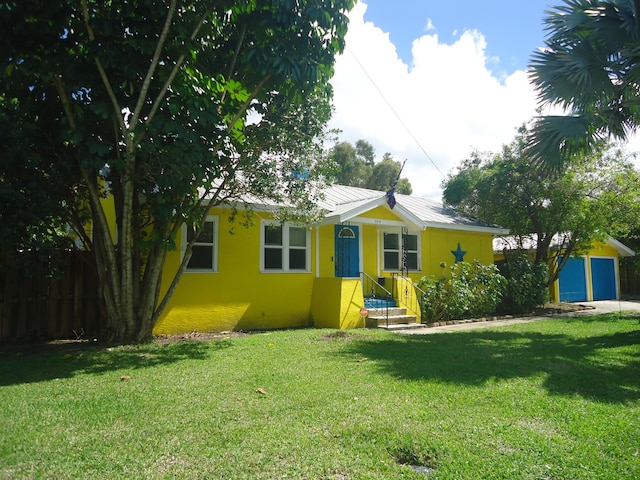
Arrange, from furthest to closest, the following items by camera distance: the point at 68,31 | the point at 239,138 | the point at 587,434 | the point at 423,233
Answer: the point at 423,233
the point at 239,138
the point at 68,31
the point at 587,434

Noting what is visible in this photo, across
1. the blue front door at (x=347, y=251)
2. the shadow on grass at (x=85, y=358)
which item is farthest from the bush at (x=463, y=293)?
the shadow on grass at (x=85, y=358)

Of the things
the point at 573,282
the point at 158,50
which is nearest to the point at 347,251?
the point at 158,50

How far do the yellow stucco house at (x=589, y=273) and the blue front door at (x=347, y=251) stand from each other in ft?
30.0

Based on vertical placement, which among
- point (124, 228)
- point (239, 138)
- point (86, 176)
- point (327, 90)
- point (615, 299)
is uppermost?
point (327, 90)

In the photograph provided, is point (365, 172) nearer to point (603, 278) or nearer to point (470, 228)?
point (603, 278)

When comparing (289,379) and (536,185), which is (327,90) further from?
(536,185)

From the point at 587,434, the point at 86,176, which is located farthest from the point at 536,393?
the point at 86,176

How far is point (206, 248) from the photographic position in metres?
11.3

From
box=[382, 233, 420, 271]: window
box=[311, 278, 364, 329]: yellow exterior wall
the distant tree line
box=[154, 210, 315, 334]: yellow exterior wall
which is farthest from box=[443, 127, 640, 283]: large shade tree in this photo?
the distant tree line

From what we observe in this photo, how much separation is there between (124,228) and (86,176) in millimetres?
1116

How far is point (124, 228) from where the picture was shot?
786 centimetres

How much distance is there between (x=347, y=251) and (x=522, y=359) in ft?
22.8

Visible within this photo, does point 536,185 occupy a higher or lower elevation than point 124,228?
higher

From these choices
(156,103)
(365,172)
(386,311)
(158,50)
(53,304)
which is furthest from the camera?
(365,172)
